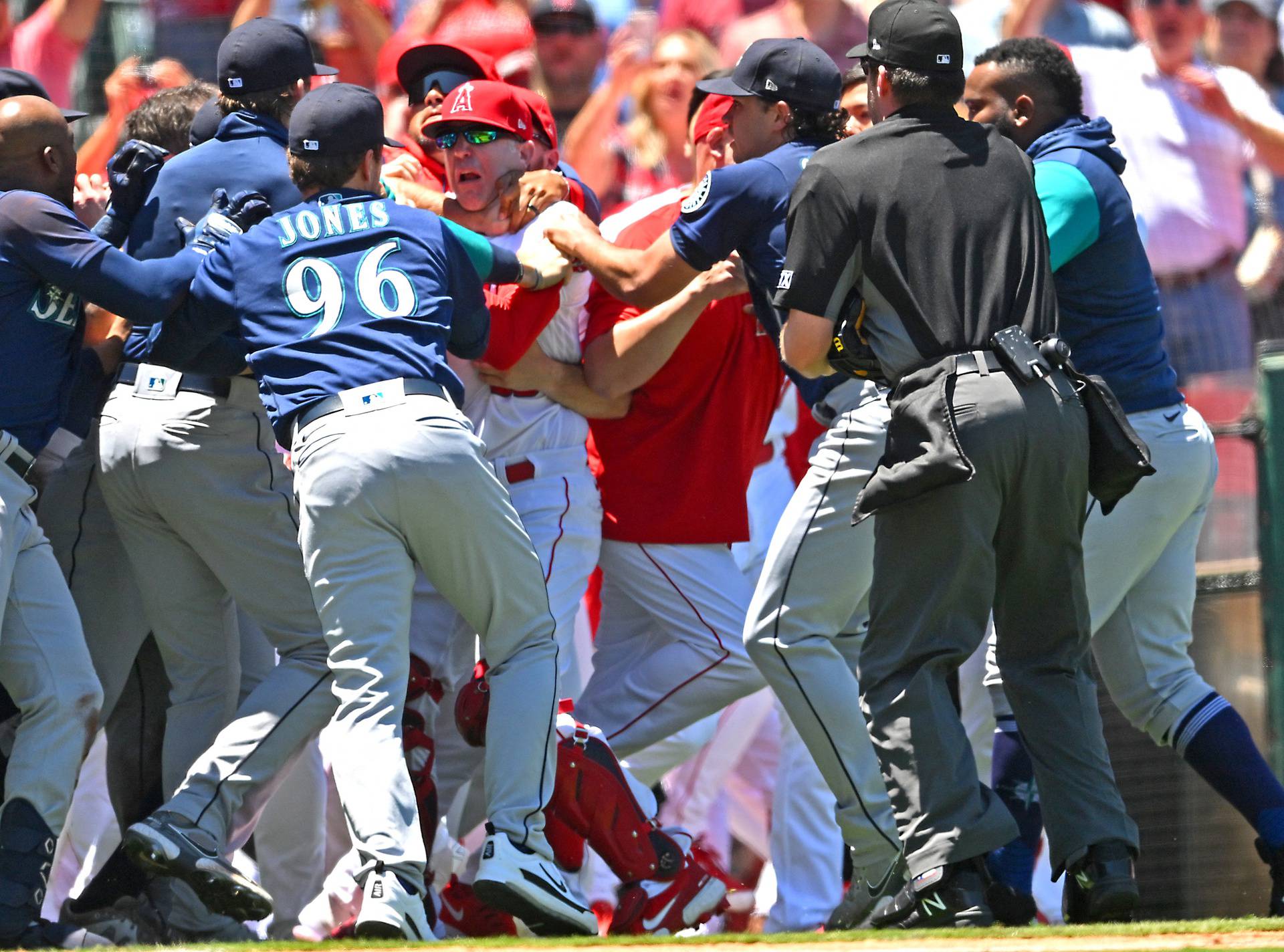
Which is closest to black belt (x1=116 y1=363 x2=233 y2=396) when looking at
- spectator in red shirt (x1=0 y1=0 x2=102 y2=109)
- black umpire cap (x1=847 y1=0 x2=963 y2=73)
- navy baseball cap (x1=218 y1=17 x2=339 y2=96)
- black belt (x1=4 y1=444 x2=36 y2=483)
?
black belt (x1=4 y1=444 x2=36 y2=483)

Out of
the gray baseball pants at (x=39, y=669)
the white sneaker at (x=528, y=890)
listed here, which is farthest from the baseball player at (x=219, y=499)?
the white sneaker at (x=528, y=890)

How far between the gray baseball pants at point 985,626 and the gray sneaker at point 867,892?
18.0 inches

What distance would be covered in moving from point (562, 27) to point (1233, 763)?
523cm

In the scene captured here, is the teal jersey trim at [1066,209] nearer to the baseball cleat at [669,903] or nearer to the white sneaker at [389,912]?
the baseball cleat at [669,903]

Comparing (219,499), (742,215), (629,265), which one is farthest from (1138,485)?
(219,499)

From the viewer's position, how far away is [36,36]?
879 cm

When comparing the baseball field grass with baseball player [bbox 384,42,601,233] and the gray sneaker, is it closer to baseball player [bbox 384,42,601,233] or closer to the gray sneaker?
the gray sneaker

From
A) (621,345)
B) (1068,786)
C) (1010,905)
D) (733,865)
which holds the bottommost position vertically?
(733,865)

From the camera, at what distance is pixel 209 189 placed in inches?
208

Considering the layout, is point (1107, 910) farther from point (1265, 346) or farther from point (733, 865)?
point (733, 865)

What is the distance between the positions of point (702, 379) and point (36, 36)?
446 centimetres

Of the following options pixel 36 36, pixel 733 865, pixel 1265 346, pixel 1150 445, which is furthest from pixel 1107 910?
pixel 36 36

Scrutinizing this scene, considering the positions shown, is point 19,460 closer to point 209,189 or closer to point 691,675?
point 209,189

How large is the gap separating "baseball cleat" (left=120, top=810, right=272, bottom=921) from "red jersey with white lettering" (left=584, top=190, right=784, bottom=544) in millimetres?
1715
